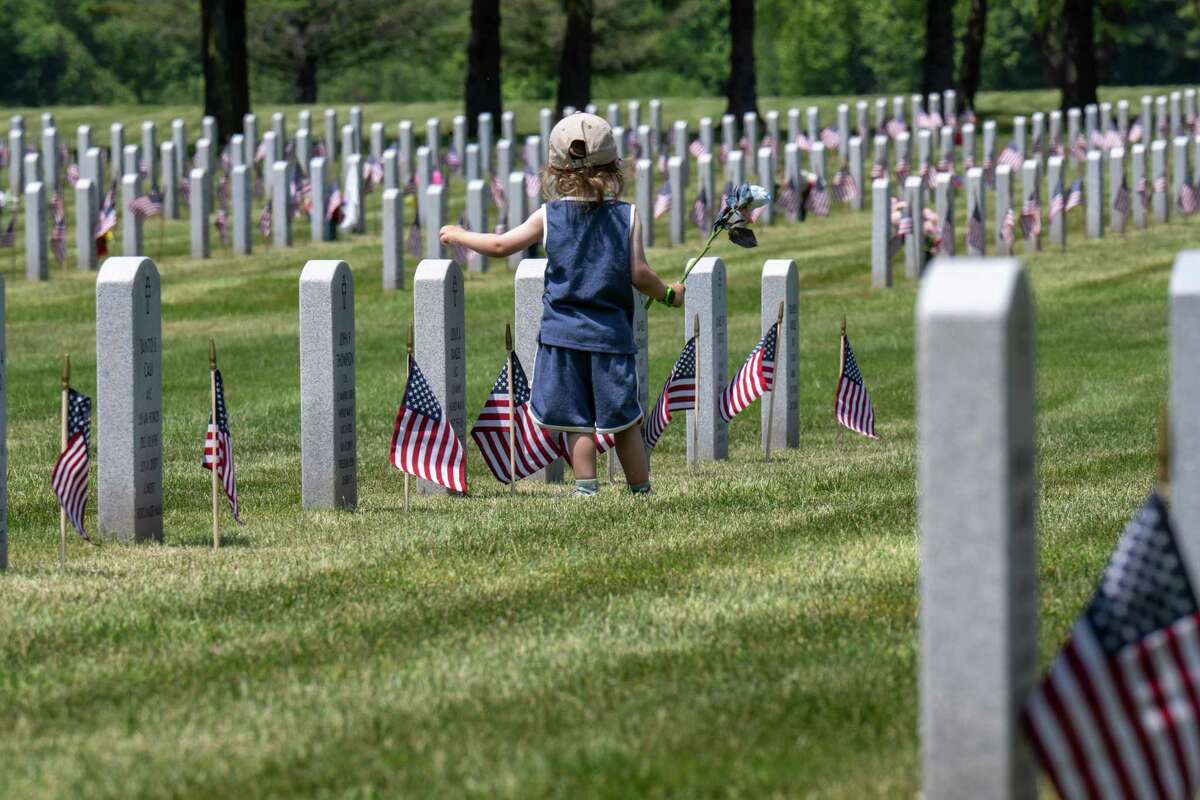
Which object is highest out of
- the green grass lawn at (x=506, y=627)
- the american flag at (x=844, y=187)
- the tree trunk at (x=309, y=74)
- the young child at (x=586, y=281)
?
the tree trunk at (x=309, y=74)

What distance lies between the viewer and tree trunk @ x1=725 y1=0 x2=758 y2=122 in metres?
41.0

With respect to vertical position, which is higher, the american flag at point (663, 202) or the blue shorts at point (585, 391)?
the american flag at point (663, 202)

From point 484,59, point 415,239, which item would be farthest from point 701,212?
point 484,59

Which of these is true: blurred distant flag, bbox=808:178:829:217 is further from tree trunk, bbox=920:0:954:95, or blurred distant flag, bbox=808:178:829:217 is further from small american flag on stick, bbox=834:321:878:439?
small american flag on stick, bbox=834:321:878:439

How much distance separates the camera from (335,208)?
27438mm

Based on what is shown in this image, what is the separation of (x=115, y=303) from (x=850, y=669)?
350 cm

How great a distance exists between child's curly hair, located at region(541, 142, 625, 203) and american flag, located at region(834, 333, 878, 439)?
119 inches

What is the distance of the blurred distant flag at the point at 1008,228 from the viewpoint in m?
24.1

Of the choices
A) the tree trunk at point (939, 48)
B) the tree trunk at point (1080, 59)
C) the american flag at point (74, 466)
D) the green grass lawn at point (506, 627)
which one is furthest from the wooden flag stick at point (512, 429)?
the tree trunk at point (939, 48)

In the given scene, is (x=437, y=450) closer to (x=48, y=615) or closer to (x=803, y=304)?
(x=48, y=615)

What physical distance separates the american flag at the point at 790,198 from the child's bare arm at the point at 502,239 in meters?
20.6

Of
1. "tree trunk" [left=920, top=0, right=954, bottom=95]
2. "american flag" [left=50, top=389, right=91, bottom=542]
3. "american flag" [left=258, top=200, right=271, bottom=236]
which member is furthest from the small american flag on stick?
"tree trunk" [left=920, top=0, right=954, bottom=95]

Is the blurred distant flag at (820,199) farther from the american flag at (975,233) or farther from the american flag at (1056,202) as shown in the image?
the american flag at (975,233)

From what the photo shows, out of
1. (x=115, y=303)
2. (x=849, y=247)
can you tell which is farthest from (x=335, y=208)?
(x=115, y=303)
